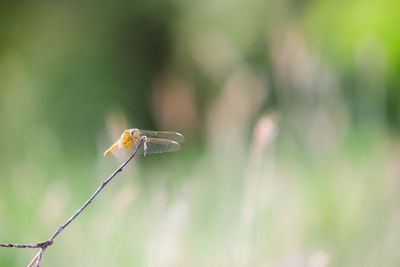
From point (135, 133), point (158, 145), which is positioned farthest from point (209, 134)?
point (135, 133)

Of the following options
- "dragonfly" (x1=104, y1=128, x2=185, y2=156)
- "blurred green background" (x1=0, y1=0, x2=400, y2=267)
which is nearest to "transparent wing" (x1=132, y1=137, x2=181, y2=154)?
"dragonfly" (x1=104, y1=128, x2=185, y2=156)

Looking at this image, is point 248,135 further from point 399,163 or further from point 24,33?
point 24,33

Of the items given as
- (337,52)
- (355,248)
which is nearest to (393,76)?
(337,52)

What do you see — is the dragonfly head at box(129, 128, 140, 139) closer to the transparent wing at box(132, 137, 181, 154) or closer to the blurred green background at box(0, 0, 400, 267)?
the transparent wing at box(132, 137, 181, 154)

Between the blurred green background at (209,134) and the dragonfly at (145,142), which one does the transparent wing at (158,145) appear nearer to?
the dragonfly at (145,142)

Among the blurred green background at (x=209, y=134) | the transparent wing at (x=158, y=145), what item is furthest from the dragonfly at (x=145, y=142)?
the blurred green background at (x=209, y=134)

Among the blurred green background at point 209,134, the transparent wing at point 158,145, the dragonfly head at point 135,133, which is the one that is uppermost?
the blurred green background at point 209,134
